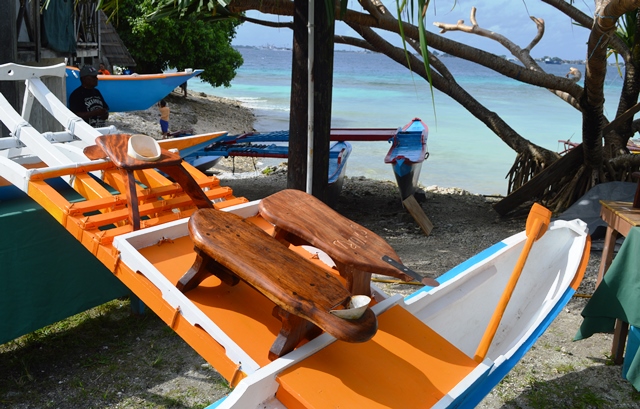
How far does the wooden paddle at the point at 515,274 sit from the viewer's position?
2798mm

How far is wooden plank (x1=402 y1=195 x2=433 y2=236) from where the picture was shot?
7.45 metres

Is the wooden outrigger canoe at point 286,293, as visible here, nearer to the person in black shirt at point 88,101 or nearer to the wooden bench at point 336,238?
the wooden bench at point 336,238

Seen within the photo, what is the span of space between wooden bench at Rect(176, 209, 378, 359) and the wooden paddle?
0.84 metres

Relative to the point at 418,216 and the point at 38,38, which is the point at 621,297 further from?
the point at 38,38

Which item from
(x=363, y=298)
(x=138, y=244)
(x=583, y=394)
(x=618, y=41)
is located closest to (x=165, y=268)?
(x=138, y=244)

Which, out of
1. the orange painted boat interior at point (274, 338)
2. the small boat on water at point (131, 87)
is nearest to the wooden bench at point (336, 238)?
the orange painted boat interior at point (274, 338)

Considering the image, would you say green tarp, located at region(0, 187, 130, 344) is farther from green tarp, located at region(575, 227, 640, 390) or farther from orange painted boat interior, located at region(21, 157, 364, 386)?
green tarp, located at region(575, 227, 640, 390)

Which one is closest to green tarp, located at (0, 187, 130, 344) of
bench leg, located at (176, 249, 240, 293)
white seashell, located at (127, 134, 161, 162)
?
white seashell, located at (127, 134, 161, 162)

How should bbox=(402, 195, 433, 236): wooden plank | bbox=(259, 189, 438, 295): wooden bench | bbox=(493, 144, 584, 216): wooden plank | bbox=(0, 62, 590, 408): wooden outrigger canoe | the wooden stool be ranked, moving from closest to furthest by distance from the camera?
bbox=(0, 62, 590, 408): wooden outrigger canoe
bbox=(259, 189, 438, 295): wooden bench
the wooden stool
bbox=(402, 195, 433, 236): wooden plank
bbox=(493, 144, 584, 216): wooden plank

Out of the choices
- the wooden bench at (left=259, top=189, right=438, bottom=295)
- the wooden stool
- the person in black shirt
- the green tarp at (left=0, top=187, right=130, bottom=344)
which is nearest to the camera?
the wooden bench at (left=259, top=189, right=438, bottom=295)

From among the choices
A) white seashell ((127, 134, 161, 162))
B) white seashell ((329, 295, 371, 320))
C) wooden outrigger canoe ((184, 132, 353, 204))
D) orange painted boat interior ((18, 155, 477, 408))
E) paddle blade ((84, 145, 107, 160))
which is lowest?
wooden outrigger canoe ((184, 132, 353, 204))

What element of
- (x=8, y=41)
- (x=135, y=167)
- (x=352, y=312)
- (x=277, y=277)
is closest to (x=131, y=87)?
(x=8, y=41)

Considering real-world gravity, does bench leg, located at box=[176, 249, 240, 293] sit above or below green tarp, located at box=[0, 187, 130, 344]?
above

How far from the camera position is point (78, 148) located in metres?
3.94
